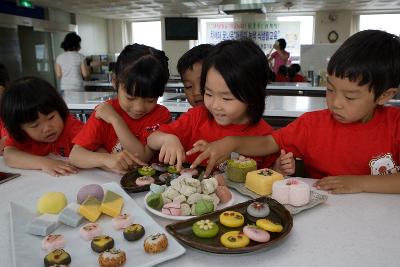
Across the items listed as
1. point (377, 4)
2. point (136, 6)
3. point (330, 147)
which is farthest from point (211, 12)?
point (330, 147)

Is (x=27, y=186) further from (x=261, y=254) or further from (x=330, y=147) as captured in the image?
(x=330, y=147)

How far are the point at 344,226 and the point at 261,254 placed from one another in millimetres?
217

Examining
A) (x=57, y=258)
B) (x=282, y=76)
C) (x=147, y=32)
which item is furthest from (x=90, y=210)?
(x=147, y=32)

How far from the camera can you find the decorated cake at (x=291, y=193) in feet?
2.68

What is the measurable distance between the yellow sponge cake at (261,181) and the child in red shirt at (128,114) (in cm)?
40

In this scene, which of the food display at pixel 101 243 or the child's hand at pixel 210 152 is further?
the child's hand at pixel 210 152

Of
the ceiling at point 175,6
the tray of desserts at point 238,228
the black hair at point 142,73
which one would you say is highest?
the ceiling at point 175,6

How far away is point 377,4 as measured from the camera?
8352 mm

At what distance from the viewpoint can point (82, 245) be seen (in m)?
0.66

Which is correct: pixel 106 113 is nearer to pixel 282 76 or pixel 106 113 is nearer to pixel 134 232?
pixel 134 232

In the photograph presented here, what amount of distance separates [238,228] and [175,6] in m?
8.66

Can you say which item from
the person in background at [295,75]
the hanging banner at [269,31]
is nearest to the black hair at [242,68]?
the person in background at [295,75]

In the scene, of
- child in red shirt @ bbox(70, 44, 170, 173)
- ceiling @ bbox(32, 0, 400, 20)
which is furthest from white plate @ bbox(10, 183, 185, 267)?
ceiling @ bbox(32, 0, 400, 20)

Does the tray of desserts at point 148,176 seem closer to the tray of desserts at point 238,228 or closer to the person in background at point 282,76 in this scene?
the tray of desserts at point 238,228
